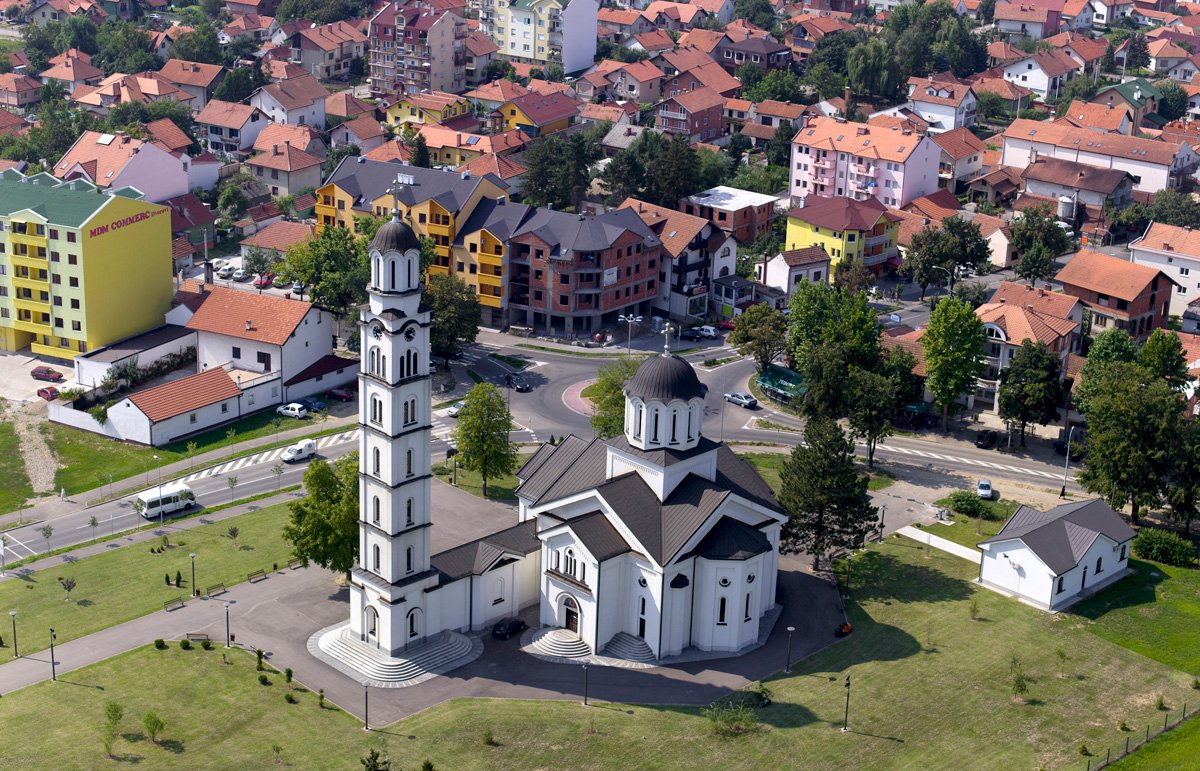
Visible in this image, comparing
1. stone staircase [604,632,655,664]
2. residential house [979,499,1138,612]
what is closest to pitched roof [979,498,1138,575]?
residential house [979,499,1138,612]

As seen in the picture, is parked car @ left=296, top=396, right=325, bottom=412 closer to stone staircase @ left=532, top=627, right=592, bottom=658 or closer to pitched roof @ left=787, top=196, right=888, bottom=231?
stone staircase @ left=532, top=627, right=592, bottom=658

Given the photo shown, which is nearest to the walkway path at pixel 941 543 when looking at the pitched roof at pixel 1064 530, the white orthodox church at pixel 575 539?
the pitched roof at pixel 1064 530

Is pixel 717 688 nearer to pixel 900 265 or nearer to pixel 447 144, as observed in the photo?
pixel 900 265

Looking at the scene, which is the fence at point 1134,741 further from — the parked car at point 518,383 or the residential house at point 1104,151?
the residential house at point 1104,151

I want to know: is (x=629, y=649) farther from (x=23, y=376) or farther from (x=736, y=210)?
(x=736, y=210)

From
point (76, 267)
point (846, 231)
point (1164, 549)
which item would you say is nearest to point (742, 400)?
point (846, 231)
